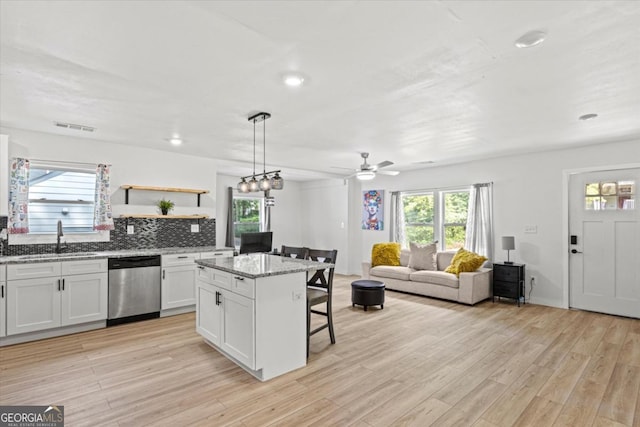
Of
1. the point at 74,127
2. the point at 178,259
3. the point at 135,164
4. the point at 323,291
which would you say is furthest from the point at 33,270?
the point at 323,291

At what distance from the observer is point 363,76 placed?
2.62m

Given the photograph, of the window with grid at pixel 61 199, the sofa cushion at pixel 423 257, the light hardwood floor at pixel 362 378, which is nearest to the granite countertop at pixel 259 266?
the light hardwood floor at pixel 362 378

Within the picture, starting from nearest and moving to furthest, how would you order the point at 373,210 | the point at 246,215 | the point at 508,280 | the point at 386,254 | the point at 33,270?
the point at 33,270, the point at 508,280, the point at 386,254, the point at 373,210, the point at 246,215

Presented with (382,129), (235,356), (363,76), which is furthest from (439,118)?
(235,356)

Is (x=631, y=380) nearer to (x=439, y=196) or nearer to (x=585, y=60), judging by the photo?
(x=585, y=60)

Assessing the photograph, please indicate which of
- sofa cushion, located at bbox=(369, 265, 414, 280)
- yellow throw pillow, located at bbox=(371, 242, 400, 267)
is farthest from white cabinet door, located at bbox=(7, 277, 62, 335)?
yellow throw pillow, located at bbox=(371, 242, 400, 267)

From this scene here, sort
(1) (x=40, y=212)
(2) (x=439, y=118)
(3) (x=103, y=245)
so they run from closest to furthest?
1. (2) (x=439, y=118)
2. (1) (x=40, y=212)
3. (3) (x=103, y=245)

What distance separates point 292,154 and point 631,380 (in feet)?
15.7

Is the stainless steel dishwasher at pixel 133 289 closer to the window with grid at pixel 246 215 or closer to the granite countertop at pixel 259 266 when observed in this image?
the granite countertop at pixel 259 266

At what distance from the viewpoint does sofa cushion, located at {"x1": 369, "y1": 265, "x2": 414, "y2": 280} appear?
20.5 ft

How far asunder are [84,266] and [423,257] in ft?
17.7

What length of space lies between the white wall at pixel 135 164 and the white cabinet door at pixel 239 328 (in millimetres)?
2728

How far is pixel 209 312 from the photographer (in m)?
3.51

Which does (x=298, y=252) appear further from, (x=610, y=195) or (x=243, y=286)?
(x=610, y=195)
